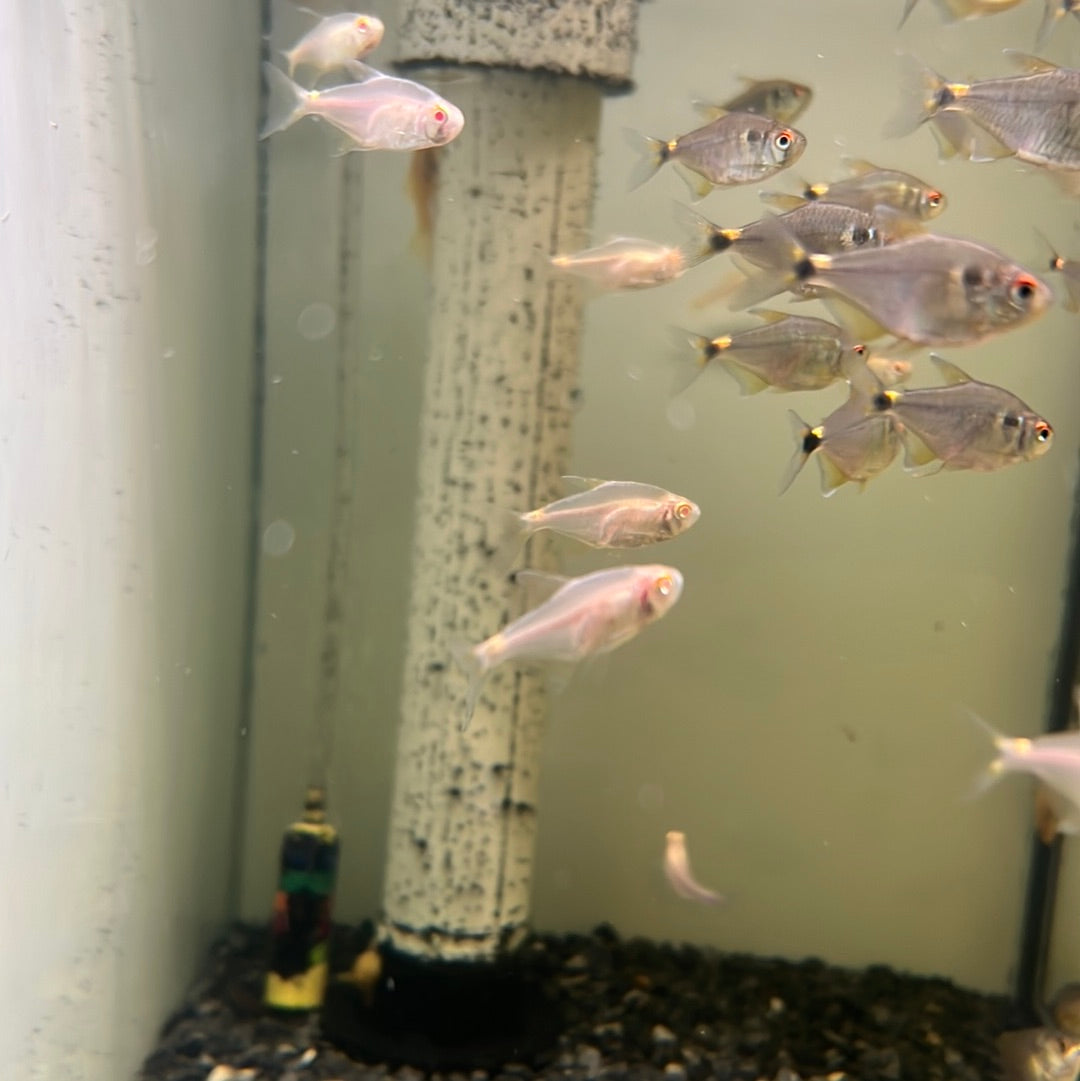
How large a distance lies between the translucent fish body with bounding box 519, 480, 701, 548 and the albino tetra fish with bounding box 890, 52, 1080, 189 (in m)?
0.97

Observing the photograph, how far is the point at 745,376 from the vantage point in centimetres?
265

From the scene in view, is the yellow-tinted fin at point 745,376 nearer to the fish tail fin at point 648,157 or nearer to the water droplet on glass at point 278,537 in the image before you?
the fish tail fin at point 648,157

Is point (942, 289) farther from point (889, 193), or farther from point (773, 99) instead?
point (773, 99)

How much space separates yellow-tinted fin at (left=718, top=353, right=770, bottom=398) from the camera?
8.58ft

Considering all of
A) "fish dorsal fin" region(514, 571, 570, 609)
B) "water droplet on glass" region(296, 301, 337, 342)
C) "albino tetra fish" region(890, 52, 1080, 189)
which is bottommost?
"fish dorsal fin" region(514, 571, 570, 609)

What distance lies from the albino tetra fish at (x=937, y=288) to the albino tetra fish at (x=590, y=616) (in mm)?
667

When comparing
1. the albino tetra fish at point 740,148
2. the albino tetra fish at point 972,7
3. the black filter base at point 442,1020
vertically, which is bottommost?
the black filter base at point 442,1020

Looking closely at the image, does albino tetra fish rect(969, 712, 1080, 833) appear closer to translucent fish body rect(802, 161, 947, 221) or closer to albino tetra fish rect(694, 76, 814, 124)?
translucent fish body rect(802, 161, 947, 221)

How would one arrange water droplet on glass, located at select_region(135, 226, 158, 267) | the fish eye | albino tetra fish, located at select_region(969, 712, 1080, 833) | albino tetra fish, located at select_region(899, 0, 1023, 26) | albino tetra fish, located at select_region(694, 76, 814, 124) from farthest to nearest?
1. albino tetra fish, located at select_region(694, 76, 814, 124)
2. water droplet on glass, located at select_region(135, 226, 158, 267)
3. albino tetra fish, located at select_region(899, 0, 1023, 26)
4. albino tetra fish, located at select_region(969, 712, 1080, 833)
5. the fish eye

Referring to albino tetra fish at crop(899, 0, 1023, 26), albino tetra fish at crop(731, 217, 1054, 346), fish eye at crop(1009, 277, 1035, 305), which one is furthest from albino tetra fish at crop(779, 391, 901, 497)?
albino tetra fish at crop(899, 0, 1023, 26)

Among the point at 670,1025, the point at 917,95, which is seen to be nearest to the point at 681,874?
the point at 670,1025

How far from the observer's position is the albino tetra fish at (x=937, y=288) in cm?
201

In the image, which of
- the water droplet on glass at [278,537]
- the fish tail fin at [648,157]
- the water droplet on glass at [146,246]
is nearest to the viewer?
the fish tail fin at [648,157]

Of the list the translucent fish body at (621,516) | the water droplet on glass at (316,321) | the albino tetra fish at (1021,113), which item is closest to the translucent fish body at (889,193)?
the albino tetra fish at (1021,113)
